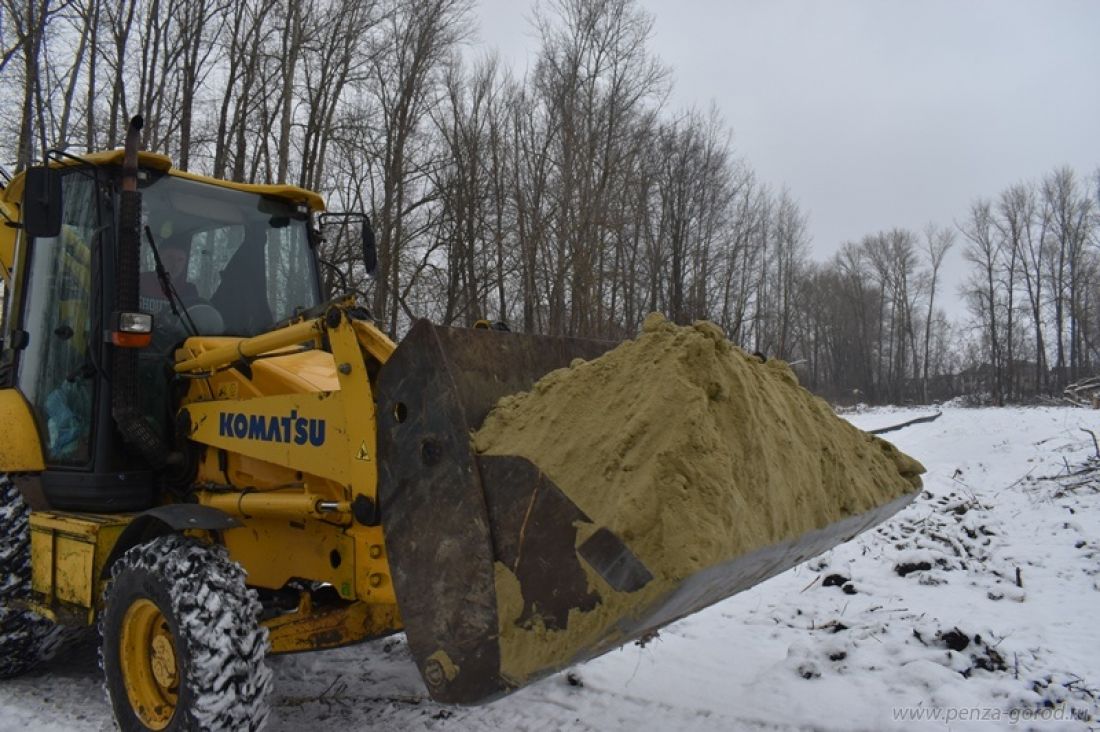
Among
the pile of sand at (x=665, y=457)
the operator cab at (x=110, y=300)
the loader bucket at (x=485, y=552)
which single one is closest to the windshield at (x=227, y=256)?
the operator cab at (x=110, y=300)

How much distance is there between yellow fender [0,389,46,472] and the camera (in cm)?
431

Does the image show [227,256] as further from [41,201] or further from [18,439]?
[18,439]

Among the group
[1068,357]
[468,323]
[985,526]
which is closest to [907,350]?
[1068,357]

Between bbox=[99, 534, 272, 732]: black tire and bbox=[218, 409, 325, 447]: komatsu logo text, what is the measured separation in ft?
1.66

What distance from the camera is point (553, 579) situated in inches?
88.7

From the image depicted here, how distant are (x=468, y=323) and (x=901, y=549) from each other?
623 inches

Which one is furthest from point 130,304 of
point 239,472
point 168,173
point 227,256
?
point 239,472

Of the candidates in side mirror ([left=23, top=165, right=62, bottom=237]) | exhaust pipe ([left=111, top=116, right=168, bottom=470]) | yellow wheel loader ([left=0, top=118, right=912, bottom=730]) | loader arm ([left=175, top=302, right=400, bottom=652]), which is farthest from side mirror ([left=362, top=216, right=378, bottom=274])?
side mirror ([left=23, top=165, right=62, bottom=237])

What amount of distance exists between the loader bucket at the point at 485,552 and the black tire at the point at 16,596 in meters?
2.79

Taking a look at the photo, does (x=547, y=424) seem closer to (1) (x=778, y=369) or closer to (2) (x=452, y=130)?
(1) (x=778, y=369)

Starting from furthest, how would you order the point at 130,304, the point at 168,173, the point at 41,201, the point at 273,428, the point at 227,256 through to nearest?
the point at 227,256
the point at 168,173
the point at 130,304
the point at 41,201
the point at 273,428

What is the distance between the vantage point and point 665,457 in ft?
7.23

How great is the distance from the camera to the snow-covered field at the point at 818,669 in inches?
143

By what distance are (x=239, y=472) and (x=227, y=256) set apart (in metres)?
1.40
